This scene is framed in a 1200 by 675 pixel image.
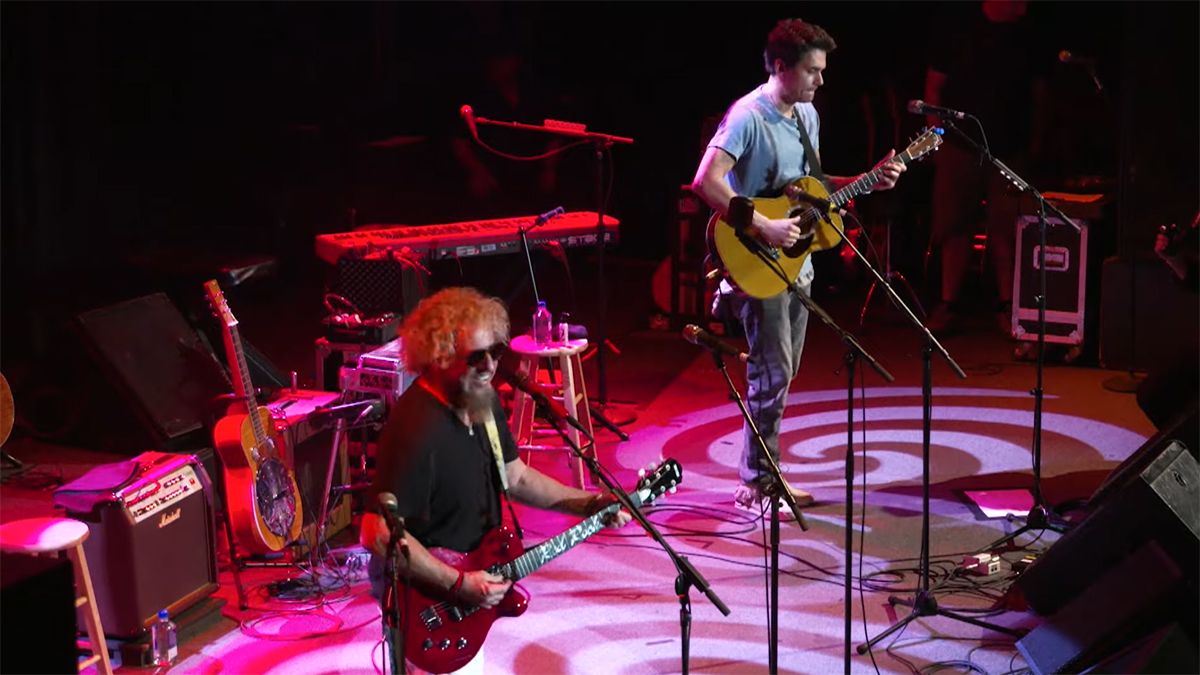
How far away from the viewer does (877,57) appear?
1205cm

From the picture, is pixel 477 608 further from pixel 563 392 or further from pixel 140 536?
pixel 563 392

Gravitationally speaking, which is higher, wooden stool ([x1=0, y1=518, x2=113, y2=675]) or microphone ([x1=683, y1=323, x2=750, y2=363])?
microphone ([x1=683, y1=323, x2=750, y2=363])

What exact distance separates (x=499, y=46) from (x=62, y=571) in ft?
31.6

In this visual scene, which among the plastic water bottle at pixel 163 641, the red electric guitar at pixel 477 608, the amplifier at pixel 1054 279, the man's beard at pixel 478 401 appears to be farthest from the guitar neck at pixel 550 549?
the amplifier at pixel 1054 279

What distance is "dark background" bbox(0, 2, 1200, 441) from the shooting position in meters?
9.64

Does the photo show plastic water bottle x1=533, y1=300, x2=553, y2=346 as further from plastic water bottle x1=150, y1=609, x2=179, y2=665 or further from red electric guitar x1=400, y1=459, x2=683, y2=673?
red electric guitar x1=400, y1=459, x2=683, y2=673

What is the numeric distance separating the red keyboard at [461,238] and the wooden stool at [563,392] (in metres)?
0.75

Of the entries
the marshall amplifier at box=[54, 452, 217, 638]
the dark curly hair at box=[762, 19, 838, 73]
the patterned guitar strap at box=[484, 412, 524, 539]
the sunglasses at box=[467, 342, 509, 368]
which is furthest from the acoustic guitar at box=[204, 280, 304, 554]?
the dark curly hair at box=[762, 19, 838, 73]

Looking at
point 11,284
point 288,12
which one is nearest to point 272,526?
point 11,284

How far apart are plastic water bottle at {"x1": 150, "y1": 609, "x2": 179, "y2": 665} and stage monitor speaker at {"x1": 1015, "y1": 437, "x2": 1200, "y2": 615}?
10.9 feet

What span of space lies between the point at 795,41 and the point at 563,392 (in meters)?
2.20

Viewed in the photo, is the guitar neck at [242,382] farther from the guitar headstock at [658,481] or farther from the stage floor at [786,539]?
the guitar headstock at [658,481]

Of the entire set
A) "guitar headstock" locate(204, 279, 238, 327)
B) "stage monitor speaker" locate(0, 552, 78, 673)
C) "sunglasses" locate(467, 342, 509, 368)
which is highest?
"sunglasses" locate(467, 342, 509, 368)

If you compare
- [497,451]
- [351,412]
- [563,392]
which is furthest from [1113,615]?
[351,412]
